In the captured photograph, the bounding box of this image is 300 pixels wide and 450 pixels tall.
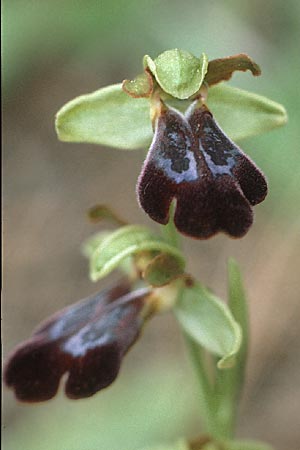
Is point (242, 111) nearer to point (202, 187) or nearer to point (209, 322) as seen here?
point (202, 187)

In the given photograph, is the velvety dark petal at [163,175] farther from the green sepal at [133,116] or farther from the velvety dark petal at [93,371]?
the velvety dark petal at [93,371]

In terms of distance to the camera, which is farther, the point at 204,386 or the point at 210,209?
the point at 204,386

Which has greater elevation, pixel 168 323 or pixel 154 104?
pixel 154 104

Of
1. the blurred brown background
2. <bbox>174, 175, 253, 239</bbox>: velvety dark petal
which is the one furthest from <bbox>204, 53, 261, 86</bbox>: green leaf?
the blurred brown background

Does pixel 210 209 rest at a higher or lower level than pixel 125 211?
higher

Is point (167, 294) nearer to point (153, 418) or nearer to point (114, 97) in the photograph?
point (114, 97)

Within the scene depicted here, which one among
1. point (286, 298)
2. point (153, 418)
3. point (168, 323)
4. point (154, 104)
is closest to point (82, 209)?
point (168, 323)

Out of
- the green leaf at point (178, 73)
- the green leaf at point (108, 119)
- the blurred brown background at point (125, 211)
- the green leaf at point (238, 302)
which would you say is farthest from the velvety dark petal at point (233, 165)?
the blurred brown background at point (125, 211)

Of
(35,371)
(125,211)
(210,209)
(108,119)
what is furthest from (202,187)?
(125,211)
